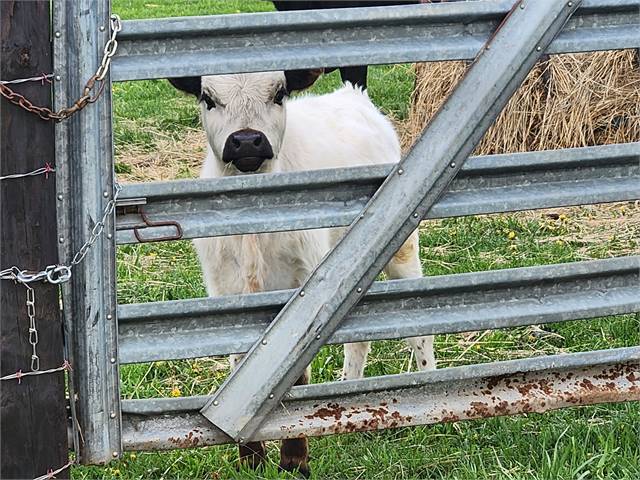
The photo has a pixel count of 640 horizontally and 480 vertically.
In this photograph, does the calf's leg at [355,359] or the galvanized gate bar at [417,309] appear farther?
the calf's leg at [355,359]

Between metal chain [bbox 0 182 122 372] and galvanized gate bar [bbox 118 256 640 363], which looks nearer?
metal chain [bbox 0 182 122 372]

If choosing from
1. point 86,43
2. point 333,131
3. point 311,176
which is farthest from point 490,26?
point 333,131

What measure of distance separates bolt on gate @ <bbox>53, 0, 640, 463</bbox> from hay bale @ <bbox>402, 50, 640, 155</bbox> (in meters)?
6.14

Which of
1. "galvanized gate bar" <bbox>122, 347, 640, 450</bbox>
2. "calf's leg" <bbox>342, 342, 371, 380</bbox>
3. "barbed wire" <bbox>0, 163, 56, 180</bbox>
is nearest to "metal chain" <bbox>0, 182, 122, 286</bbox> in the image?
"barbed wire" <bbox>0, 163, 56, 180</bbox>

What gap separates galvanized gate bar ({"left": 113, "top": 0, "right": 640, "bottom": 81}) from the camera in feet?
10.6

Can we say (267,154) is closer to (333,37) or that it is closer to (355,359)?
(333,37)

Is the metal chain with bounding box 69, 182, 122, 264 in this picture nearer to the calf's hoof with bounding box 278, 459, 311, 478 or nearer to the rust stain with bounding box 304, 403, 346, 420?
the rust stain with bounding box 304, 403, 346, 420

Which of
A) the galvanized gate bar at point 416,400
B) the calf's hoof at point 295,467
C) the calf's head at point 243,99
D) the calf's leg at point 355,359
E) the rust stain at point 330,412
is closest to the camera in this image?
the galvanized gate bar at point 416,400

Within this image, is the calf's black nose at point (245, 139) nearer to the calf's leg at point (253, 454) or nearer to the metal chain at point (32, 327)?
the calf's leg at point (253, 454)

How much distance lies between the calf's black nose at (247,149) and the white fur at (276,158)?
0.16m

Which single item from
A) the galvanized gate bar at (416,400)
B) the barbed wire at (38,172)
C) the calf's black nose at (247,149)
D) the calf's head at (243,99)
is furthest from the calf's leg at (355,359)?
the barbed wire at (38,172)

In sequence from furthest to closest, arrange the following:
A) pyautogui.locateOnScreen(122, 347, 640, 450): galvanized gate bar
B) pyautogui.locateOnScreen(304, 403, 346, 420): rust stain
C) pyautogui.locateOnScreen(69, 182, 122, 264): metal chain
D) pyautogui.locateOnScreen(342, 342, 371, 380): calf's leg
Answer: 1. pyautogui.locateOnScreen(342, 342, 371, 380): calf's leg
2. pyautogui.locateOnScreen(304, 403, 346, 420): rust stain
3. pyautogui.locateOnScreen(122, 347, 640, 450): galvanized gate bar
4. pyautogui.locateOnScreen(69, 182, 122, 264): metal chain

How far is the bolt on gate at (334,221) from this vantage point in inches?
128

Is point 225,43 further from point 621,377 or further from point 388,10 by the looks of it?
point 621,377
